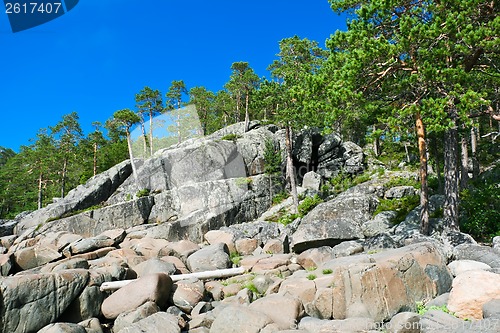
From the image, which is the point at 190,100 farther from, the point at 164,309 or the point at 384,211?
the point at 164,309

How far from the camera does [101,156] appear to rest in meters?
53.3

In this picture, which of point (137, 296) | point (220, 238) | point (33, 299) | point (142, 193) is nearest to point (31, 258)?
point (220, 238)

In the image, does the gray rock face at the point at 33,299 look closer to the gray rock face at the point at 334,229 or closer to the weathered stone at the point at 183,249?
the weathered stone at the point at 183,249

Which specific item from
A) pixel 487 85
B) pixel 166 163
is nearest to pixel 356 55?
pixel 487 85

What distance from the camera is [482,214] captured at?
16.3m

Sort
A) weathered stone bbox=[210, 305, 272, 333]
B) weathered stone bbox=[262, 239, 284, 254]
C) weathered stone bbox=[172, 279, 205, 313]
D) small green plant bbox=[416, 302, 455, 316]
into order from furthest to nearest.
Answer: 1. weathered stone bbox=[262, 239, 284, 254]
2. weathered stone bbox=[172, 279, 205, 313]
3. weathered stone bbox=[210, 305, 272, 333]
4. small green plant bbox=[416, 302, 455, 316]

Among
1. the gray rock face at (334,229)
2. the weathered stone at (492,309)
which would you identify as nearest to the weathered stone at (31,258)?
the gray rock face at (334,229)

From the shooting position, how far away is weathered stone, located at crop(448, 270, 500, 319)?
820 cm

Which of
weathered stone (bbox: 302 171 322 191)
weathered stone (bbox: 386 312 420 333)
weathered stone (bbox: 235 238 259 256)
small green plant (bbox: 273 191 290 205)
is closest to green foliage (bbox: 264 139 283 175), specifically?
small green plant (bbox: 273 191 290 205)

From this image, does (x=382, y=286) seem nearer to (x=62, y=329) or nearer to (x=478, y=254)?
(x=478, y=254)

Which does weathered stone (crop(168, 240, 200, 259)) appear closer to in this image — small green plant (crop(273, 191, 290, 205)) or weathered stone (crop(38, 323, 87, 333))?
weathered stone (crop(38, 323, 87, 333))

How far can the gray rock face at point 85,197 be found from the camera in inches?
1517

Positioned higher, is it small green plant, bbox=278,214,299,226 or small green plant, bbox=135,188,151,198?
small green plant, bbox=135,188,151,198

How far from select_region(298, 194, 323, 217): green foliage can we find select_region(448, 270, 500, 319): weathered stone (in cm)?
1989
